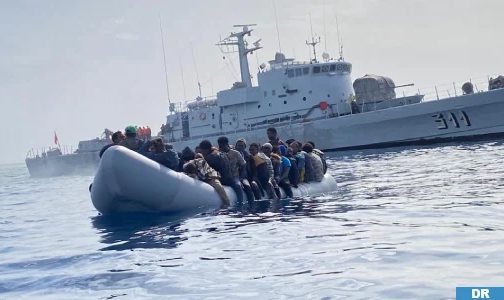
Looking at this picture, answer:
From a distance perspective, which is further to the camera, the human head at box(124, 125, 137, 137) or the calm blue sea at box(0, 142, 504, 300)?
the human head at box(124, 125, 137, 137)

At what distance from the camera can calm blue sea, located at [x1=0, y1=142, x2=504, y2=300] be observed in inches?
269

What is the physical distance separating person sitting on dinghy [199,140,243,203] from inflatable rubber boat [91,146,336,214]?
2.35 ft

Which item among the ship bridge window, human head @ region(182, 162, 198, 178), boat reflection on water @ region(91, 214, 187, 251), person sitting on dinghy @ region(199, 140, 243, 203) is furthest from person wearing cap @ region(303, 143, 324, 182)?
the ship bridge window

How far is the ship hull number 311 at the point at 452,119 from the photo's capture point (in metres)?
40.4

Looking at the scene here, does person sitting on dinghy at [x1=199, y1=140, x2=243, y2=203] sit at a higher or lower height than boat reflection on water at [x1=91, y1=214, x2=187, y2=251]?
higher

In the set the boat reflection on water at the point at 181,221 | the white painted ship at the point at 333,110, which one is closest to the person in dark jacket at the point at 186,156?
the boat reflection on water at the point at 181,221

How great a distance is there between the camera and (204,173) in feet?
48.4

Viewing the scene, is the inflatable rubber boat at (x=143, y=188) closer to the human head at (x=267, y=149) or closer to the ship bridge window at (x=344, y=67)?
the human head at (x=267, y=149)

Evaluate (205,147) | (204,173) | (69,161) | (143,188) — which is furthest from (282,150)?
(69,161)

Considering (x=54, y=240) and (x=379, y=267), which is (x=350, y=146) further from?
(x=379, y=267)

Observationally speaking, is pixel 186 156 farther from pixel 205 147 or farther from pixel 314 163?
pixel 314 163

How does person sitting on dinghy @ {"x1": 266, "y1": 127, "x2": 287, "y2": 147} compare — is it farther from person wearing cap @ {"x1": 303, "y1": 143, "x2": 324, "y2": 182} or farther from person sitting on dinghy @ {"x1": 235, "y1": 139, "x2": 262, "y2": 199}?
person sitting on dinghy @ {"x1": 235, "y1": 139, "x2": 262, "y2": 199}

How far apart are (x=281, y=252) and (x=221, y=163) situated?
6486 millimetres

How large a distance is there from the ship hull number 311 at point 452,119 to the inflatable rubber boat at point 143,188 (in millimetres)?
29850
